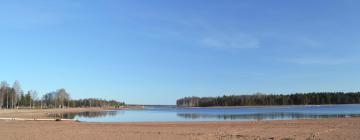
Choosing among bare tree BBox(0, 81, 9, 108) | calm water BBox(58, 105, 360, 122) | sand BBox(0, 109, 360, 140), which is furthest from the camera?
bare tree BBox(0, 81, 9, 108)

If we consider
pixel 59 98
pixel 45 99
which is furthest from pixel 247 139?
pixel 45 99

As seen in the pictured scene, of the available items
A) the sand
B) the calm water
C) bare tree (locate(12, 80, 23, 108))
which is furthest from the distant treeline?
the sand

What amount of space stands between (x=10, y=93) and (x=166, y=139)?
126m

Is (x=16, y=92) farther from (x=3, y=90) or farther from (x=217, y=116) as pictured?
(x=217, y=116)

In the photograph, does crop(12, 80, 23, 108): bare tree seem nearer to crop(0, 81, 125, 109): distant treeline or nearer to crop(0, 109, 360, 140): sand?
crop(0, 81, 125, 109): distant treeline

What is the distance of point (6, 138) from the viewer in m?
22.7

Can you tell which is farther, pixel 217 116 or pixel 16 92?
pixel 16 92

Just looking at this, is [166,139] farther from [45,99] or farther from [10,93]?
[45,99]

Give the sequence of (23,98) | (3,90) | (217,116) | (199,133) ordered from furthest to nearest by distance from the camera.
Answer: (23,98)
(3,90)
(217,116)
(199,133)

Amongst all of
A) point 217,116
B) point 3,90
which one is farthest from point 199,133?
point 3,90

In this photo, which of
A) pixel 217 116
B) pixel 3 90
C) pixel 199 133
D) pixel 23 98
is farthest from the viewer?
pixel 23 98

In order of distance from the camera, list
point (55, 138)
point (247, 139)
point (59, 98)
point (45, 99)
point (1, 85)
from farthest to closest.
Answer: point (45, 99)
point (59, 98)
point (1, 85)
point (55, 138)
point (247, 139)

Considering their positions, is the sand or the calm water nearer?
the sand

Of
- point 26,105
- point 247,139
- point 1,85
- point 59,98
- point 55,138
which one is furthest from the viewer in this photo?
point 59,98
